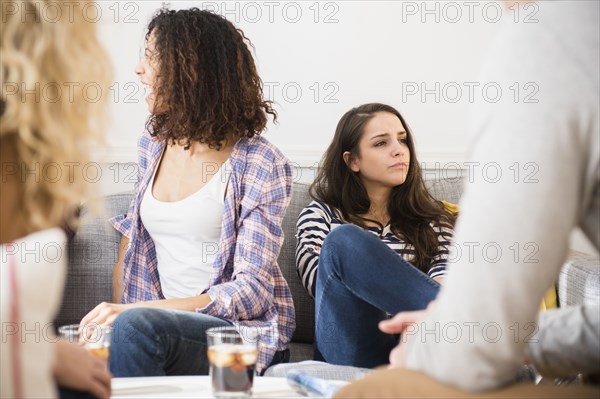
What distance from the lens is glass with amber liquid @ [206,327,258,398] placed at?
55.3 inches

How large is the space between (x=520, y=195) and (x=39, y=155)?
0.48 meters

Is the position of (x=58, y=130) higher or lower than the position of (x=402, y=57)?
lower

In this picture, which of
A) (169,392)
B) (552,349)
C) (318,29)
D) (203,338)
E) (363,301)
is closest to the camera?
(552,349)

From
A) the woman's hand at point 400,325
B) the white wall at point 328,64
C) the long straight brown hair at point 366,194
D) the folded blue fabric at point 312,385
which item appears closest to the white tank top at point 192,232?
the long straight brown hair at point 366,194

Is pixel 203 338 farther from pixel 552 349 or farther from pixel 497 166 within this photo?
pixel 497 166

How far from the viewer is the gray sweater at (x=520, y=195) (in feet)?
2.97

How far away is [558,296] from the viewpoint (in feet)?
8.39

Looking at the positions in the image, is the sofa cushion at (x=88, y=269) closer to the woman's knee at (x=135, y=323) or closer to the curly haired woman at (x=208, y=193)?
the curly haired woman at (x=208, y=193)

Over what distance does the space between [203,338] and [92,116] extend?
1.17 m

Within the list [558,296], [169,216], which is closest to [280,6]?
[169,216]

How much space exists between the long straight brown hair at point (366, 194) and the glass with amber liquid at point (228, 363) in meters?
1.28

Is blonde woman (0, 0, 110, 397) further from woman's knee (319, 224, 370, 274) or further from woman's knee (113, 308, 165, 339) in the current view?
woman's knee (319, 224, 370, 274)

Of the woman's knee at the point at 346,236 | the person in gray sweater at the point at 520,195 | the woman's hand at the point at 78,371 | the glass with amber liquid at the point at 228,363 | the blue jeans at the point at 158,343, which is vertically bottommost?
the blue jeans at the point at 158,343

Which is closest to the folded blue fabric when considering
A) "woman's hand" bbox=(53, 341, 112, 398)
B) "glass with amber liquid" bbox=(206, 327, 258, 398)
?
"glass with amber liquid" bbox=(206, 327, 258, 398)
